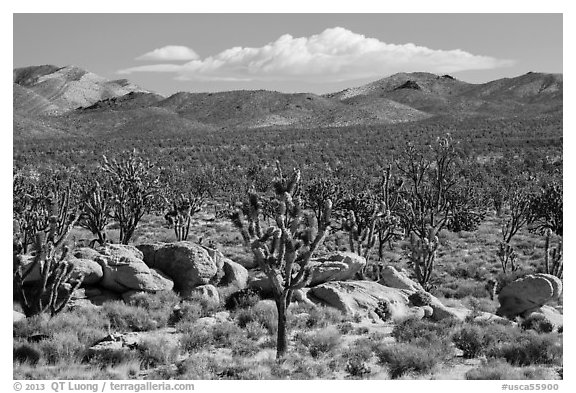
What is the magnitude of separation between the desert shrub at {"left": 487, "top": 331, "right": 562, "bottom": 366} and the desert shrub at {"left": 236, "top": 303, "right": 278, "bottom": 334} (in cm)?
546

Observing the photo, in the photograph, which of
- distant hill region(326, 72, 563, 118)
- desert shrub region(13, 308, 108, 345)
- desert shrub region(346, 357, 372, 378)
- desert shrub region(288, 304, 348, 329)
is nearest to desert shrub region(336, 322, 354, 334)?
desert shrub region(288, 304, 348, 329)

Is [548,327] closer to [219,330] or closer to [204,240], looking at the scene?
[219,330]

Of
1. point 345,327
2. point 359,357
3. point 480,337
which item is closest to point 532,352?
point 480,337

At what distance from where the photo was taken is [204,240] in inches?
1257

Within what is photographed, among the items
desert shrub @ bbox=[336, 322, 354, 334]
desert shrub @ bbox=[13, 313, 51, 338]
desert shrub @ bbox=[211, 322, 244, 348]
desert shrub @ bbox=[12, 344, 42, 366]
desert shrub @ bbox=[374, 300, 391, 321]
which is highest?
desert shrub @ bbox=[13, 313, 51, 338]

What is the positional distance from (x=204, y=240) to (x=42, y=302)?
17.1m

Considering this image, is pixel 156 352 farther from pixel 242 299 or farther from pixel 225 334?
pixel 242 299

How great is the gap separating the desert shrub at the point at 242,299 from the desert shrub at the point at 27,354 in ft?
19.7

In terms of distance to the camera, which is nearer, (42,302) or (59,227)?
(42,302)

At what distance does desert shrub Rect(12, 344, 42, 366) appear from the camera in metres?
11.8

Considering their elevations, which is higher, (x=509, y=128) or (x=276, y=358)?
(x=509, y=128)

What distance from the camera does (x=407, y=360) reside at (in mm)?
11875

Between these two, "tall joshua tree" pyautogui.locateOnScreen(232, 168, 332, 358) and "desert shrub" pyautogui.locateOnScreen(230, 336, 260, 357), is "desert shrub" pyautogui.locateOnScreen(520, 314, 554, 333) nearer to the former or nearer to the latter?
"tall joshua tree" pyautogui.locateOnScreen(232, 168, 332, 358)
